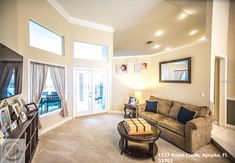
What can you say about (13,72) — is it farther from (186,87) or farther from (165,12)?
(165,12)

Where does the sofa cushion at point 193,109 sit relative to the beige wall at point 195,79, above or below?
below

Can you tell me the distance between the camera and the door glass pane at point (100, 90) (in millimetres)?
5547

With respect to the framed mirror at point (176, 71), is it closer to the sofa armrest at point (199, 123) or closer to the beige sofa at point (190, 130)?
the beige sofa at point (190, 130)

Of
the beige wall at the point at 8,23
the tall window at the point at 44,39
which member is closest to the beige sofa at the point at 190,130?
the tall window at the point at 44,39

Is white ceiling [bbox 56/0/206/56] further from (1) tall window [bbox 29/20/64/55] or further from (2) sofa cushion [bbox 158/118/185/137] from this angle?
(2) sofa cushion [bbox 158/118/185/137]

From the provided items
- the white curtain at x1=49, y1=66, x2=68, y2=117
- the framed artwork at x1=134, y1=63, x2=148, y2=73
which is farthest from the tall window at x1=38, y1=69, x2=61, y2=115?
the framed artwork at x1=134, y1=63, x2=148, y2=73

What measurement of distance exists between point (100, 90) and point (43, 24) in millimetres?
3204

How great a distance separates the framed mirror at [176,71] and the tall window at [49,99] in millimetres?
3770

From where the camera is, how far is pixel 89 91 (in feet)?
17.7

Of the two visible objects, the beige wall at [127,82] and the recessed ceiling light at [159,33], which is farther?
the recessed ceiling light at [159,33]

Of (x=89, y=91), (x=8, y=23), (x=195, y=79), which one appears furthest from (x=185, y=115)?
(x=8, y=23)

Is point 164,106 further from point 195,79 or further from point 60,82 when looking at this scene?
point 60,82

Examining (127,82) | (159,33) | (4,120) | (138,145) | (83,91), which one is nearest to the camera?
(4,120)

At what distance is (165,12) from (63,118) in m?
5.24
